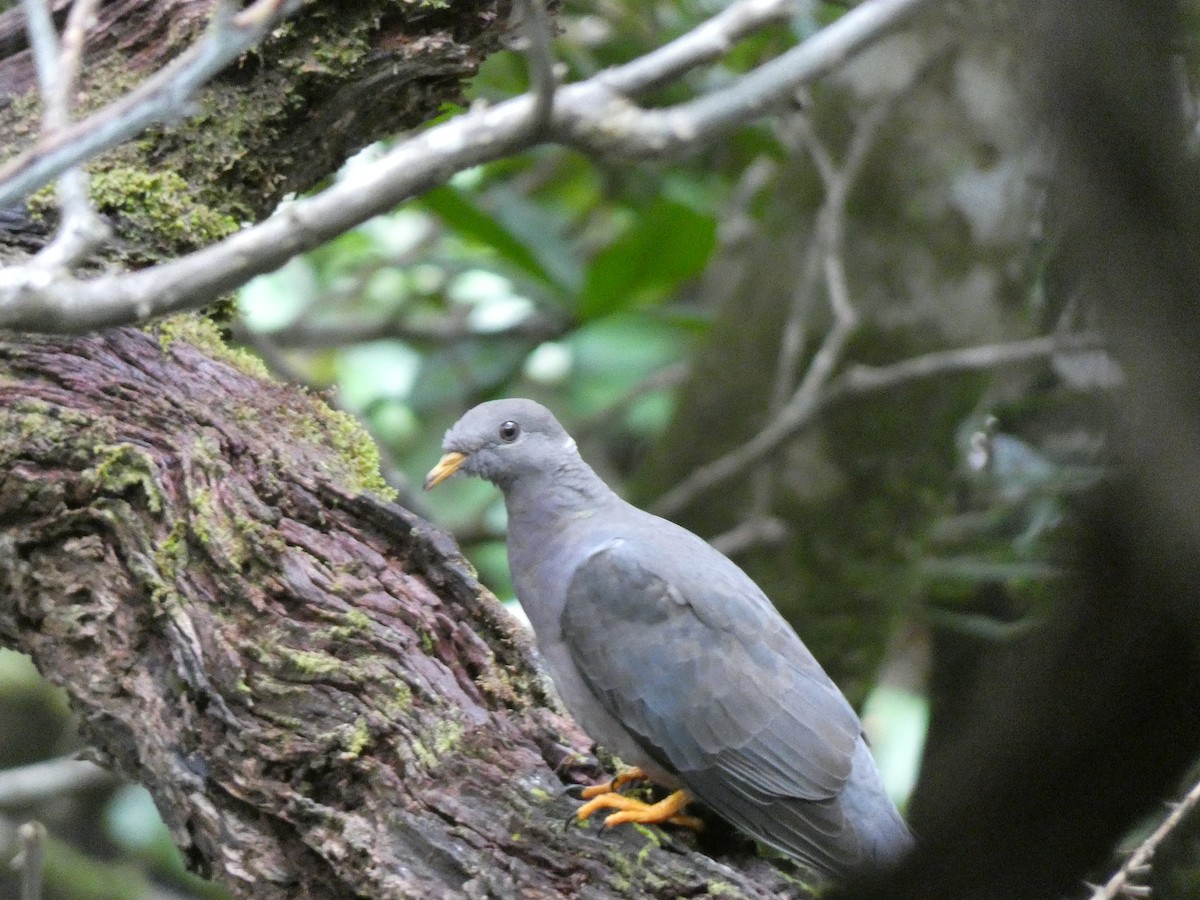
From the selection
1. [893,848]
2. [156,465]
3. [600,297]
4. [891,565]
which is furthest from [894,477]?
[156,465]

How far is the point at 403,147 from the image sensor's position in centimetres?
191

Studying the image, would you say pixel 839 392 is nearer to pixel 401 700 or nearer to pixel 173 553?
pixel 401 700

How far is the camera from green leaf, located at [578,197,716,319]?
6277mm

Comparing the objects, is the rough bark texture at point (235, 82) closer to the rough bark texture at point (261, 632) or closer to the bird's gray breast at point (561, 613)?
the rough bark texture at point (261, 632)

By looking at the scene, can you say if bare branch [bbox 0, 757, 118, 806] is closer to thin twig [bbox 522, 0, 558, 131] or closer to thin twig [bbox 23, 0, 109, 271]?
thin twig [bbox 23, 0, 109, 271]

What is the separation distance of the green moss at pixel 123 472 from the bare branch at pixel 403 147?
1.32 m

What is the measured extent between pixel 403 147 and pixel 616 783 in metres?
1.91

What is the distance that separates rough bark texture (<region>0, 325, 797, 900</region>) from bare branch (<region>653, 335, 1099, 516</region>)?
2.57 metres

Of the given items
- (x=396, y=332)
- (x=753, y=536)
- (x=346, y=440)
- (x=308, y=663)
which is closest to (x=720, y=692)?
(x=308, y=663)

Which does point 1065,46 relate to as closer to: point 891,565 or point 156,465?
point 156,465

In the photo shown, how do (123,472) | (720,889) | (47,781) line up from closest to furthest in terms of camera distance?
(720,889) < (123,472) < (47,781)

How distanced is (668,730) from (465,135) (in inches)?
74.9

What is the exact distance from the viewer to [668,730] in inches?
131

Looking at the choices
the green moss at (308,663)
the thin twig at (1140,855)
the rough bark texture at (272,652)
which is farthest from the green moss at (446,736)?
the thin twig at (1140,855)
